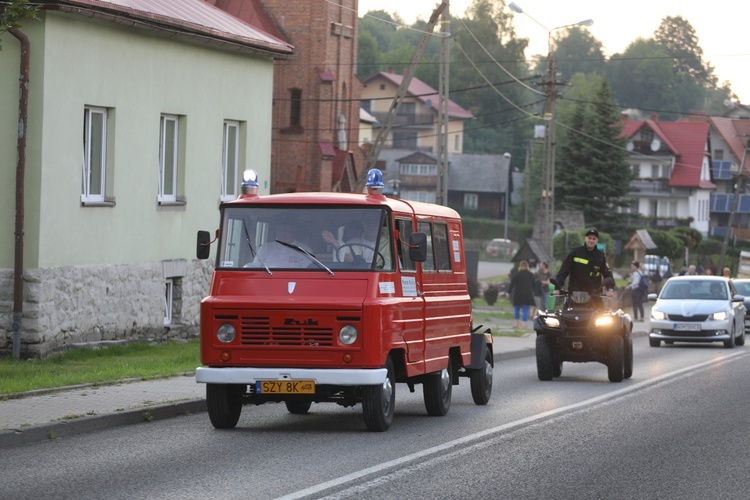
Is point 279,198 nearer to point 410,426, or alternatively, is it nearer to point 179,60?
point 410,426

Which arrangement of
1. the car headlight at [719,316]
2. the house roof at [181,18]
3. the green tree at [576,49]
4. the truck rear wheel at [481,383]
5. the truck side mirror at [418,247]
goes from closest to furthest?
the truck side mirror at [418,247]
the truck rear wheel at [481,383]
the house roof at [181,18]
the car headlight at [719,316]
the green tree at [576,49]

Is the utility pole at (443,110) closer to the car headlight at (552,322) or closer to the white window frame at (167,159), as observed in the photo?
the white window frame at (167,159)

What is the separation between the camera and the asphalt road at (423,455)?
30.1 ft

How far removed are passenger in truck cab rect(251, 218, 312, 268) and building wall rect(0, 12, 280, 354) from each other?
760cm

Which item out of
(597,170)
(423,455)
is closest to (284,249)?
(423,455)

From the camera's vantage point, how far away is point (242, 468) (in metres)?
10.0

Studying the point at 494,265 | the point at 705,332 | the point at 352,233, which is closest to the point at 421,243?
the point at 352,233

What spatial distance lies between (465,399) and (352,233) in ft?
14.2

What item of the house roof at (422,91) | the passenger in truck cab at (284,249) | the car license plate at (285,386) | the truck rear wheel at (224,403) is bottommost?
the truck rear wheel at (224,403)

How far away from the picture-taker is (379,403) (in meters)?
12.1

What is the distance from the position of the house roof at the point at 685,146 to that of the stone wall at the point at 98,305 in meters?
84.9

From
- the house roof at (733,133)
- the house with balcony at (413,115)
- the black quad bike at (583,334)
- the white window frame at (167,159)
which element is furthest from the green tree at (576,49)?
the black quad bike at (583,334)

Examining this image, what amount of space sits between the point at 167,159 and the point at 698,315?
12.3 meters

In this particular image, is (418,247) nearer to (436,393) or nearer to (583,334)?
(436,393)
